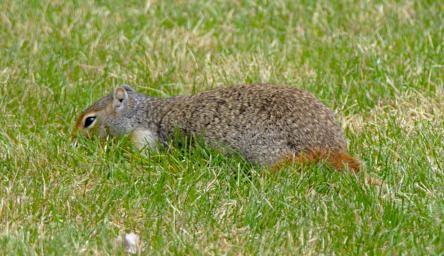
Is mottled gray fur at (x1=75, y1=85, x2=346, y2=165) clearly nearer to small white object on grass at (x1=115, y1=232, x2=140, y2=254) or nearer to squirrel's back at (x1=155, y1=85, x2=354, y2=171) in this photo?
squirrel's back at (x1=155, y1=85, x2=354, y2=171)

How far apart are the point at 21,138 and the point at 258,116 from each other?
1.49 m

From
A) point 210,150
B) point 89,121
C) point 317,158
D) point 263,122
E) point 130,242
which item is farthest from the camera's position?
point 89,121

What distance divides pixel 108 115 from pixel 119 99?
0.13m

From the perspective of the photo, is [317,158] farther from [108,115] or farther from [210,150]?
[108,115]

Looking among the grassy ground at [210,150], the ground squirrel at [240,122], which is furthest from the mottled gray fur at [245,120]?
the grassy ground at [210,150]

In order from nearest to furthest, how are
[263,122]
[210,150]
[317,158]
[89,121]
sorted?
[317,158], [263,122], [210,150], [89,121]

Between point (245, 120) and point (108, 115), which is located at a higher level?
point (245, 120)

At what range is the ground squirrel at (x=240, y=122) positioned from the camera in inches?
211

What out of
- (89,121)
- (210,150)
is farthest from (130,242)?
(89,121)

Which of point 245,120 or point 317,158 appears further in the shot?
point 245,120

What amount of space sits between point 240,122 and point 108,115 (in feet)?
3.44

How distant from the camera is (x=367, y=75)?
265 inches

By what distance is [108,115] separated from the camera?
616 cm

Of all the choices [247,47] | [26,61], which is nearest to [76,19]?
[26,61]
